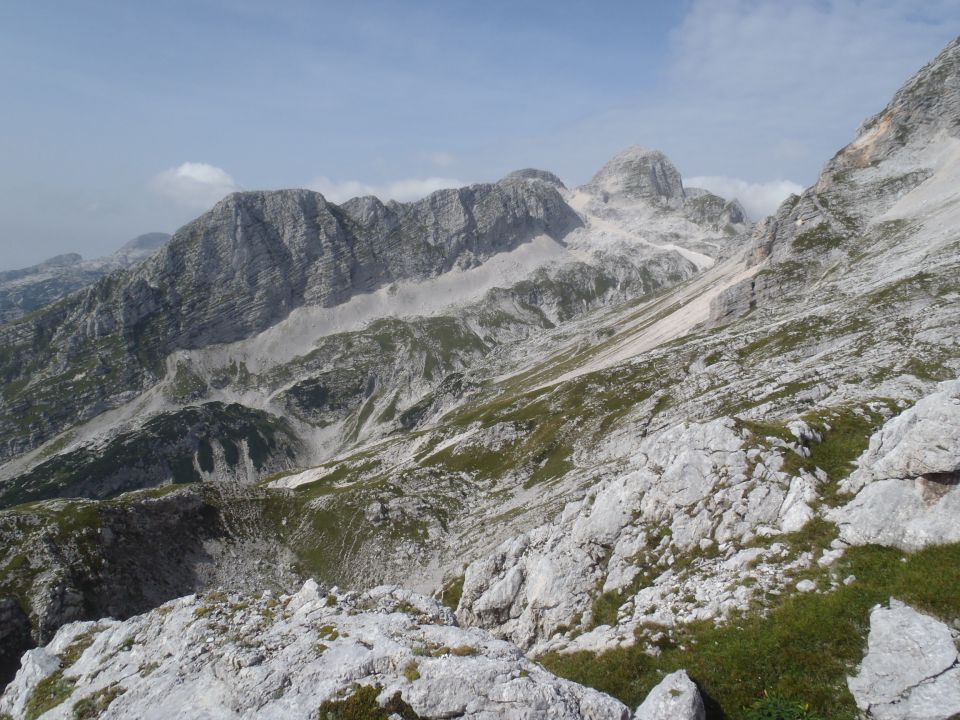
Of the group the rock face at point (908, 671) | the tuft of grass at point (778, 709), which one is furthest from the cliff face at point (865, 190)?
the tuft of grass at point (778, 709)

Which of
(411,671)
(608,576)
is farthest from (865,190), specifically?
(411,671)

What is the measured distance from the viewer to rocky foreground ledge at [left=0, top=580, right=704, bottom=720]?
15047 millimetres

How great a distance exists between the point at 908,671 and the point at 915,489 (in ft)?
30.2

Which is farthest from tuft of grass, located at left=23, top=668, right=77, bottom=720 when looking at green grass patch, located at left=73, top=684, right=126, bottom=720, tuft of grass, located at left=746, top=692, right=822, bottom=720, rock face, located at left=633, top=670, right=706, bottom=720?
tuft of grass, located at left=746, top=692, right=822, bottom=720

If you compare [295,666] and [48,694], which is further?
[48,694]

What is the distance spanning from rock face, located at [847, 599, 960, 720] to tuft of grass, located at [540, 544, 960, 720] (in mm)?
484

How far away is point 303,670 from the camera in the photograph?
1773 cm

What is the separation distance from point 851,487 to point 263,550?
259ft

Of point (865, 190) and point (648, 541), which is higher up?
point (865, 190)

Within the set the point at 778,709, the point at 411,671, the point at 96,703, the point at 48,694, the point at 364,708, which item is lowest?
the point at 48,694

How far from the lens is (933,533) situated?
1864 centimetres

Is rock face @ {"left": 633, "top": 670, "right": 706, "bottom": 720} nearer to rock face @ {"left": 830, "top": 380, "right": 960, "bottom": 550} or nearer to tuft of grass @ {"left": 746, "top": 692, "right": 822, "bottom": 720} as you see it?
tuft of grass @ {"left": 746, "top": 692, "right": 822, "bottom": 720}

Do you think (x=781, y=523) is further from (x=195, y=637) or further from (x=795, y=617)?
(x=195, y=637)

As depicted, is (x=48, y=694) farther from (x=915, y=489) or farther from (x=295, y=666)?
(x=915, y=489)
